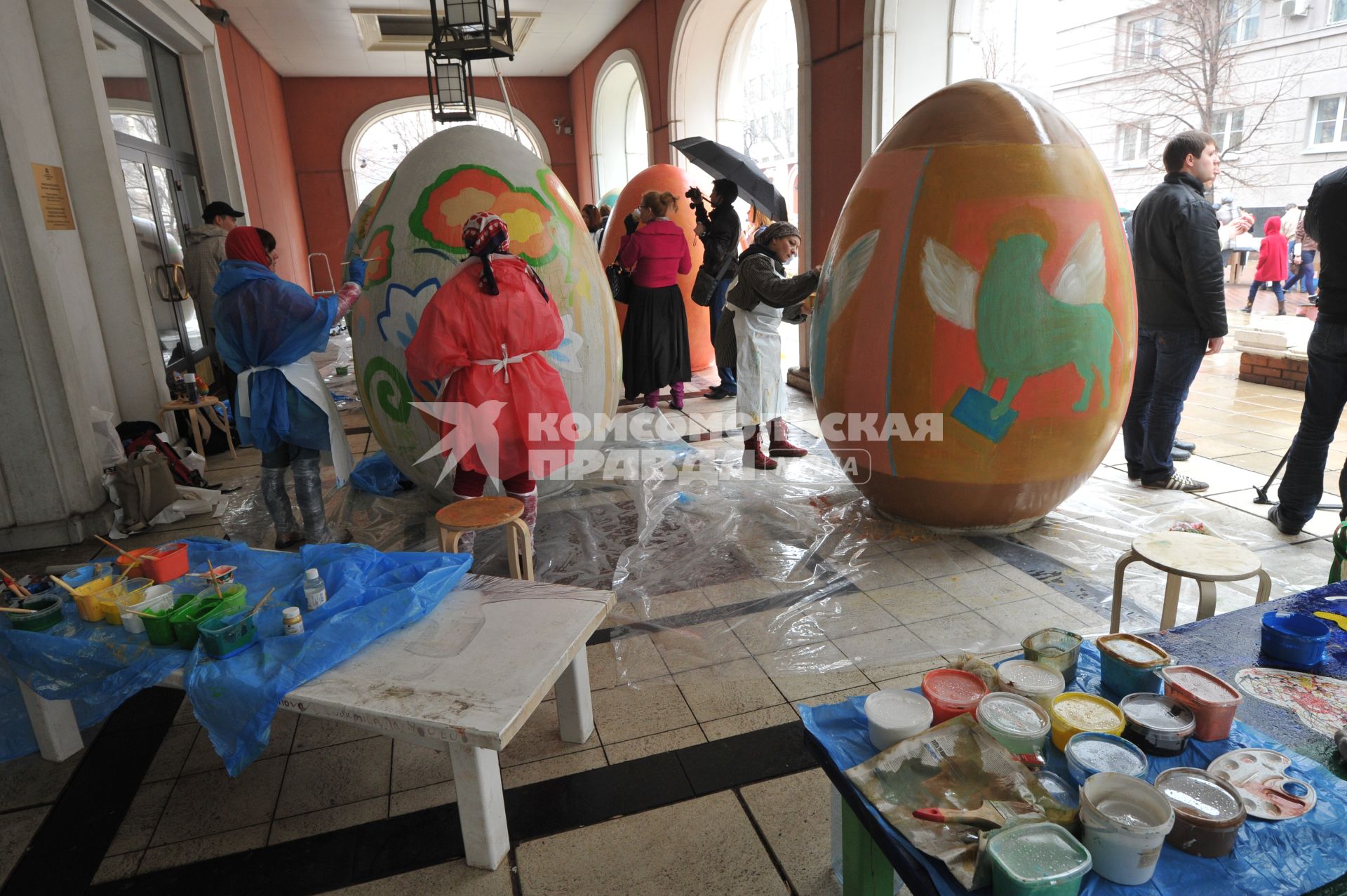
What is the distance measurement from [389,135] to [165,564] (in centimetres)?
1839

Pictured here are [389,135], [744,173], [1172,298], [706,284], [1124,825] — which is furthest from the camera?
[389,135]

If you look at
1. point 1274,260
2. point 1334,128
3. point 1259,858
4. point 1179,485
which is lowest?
point 1179,485

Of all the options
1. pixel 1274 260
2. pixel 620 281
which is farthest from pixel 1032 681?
pixel 1274 260

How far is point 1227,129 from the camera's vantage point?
408 inches

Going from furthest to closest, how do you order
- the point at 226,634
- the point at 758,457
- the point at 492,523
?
the point at 758,457, the point at 492,523, the point at 226,634

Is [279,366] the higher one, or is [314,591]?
[279,366]

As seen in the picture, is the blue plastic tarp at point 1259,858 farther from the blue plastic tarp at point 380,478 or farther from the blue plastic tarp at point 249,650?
the blue plastic tarp at point 380,478

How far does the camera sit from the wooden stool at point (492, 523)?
2.97 metres

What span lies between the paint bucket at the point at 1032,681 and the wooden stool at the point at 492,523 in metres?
1.74

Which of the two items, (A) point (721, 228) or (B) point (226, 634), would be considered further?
(A) point (721, 228)

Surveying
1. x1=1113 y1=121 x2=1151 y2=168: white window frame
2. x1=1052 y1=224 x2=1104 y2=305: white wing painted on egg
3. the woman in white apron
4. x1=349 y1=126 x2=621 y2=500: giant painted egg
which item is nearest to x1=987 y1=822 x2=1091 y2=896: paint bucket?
x1=1052 y1=224 x2=1104 y2=305: white wing painted on egg

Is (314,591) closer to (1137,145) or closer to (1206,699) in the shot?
(1206,699)

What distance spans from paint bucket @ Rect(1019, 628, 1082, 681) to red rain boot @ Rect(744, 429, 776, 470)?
306cm

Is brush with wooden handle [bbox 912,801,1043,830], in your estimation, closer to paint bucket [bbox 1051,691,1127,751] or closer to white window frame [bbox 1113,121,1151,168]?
paint bucket [bbox 1051,691,1127,751]
